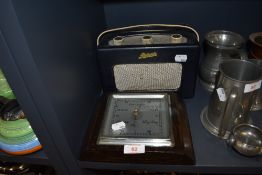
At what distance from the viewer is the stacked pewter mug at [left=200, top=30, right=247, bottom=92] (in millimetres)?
766

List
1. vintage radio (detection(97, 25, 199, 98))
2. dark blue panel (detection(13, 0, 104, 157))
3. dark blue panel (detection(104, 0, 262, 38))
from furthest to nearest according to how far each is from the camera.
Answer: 1. dark blue panel (detection(104, 0, 262, 38))
2. vintage radio (detection(97, 25, 199, 98))
3. dark blue panel (detection(13, 0, 104, 157))

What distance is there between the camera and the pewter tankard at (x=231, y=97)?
0.60 metres

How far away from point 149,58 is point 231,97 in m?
0.26

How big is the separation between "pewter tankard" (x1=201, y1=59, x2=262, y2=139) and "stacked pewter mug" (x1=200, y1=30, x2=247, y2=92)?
0.07 meters

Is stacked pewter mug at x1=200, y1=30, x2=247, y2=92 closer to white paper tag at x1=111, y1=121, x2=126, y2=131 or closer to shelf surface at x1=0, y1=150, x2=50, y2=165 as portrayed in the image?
white paper tag at x1=111, y1=121, x2=126, y2=131

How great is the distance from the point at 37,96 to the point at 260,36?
0.81 metres

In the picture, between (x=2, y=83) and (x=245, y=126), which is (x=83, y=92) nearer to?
(x=2, y=83)

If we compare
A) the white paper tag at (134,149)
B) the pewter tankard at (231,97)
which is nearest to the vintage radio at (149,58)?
the pewter tankard at (231,97)

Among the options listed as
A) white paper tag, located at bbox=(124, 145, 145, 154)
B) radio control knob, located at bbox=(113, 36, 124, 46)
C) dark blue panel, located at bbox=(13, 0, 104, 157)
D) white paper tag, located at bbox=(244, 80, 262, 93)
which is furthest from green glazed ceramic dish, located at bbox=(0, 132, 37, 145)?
white paper tag, located at bbox=(244, 80, 262, 93)

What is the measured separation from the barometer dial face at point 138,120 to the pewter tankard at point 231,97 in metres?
0.14

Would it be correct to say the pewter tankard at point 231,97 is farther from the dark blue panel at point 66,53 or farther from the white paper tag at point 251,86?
the dark blue panel at point 66,53

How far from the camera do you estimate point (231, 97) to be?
61 cm

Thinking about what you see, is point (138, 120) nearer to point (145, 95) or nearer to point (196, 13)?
point (145, 95)

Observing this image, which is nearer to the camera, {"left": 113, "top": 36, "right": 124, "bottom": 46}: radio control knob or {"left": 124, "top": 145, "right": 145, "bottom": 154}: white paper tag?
{"left": 124, "top": 145, "right": 145, "bottom": 154}: white paper tag
